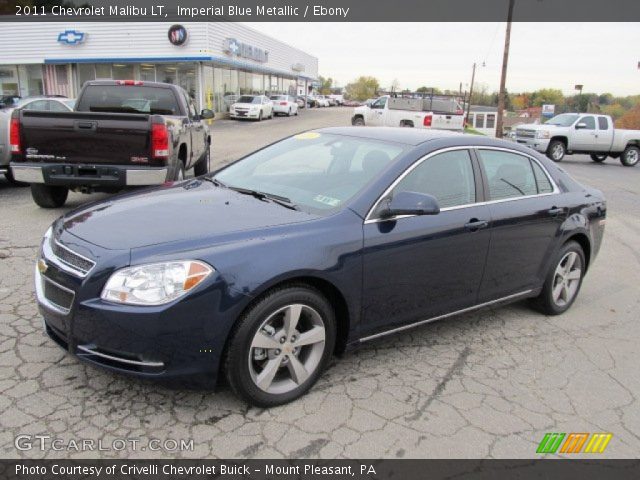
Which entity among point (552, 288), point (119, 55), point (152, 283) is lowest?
point (552, 288)

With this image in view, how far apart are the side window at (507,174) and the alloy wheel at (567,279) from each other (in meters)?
0.79

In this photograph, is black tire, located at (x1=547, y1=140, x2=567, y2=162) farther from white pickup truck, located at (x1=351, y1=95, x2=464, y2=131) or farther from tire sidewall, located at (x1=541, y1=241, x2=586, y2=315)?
tire sidewall, located at (x1=541, y1=241, x2=586, y2=315)

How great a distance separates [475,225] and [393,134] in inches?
37.3

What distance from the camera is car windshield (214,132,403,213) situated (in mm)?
3713

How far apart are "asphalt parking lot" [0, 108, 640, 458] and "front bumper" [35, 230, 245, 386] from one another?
224 mm

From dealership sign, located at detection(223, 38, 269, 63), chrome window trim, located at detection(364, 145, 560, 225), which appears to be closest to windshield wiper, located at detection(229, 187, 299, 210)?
chrome window trim, located at detection(364, 145, 560, 225)

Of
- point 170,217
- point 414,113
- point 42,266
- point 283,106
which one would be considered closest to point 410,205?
point 170,217

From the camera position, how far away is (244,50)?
37.9 m

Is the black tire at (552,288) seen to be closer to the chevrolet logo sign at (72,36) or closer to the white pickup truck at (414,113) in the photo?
the white pickup truck at (414,113)

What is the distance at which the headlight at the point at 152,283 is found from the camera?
2.79 metres

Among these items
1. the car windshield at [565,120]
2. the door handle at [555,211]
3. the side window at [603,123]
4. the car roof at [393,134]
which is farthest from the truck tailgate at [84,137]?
the side window at [603,123]

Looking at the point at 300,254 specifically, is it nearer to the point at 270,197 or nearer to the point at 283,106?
the point at 270,197

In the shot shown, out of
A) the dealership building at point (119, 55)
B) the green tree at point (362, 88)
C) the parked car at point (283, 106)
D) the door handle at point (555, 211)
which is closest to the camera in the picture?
the door handle at point (555, 211)

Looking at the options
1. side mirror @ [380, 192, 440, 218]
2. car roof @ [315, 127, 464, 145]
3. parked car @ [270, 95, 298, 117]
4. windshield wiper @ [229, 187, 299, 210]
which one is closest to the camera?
side mirror @ [380, 192, 440, 218]
